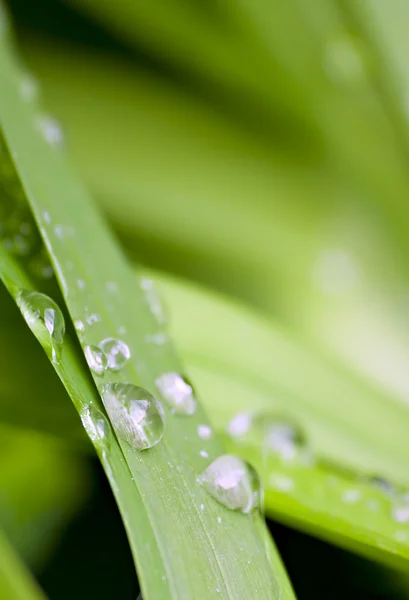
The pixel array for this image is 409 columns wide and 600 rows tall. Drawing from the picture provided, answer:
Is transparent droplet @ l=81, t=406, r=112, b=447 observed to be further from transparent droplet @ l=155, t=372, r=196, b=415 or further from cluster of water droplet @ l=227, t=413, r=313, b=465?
cluster of water droplet @ l=227, t=413, r=313, b=465

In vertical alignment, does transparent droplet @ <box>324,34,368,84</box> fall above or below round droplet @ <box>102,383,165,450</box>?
above

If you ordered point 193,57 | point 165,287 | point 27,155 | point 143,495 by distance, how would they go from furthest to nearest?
point 193,57 → point 165,287 → point 27,155 → point 143,495

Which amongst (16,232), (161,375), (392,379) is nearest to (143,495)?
(161,375)

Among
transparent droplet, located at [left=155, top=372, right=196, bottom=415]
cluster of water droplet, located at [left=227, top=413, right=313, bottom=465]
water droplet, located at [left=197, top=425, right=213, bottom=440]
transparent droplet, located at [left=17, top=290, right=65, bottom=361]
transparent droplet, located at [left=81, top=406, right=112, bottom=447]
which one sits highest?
transparent droplet, located at [left=17, top=290, right=65, bottom=361]

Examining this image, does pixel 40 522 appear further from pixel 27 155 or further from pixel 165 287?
pixel 27 155

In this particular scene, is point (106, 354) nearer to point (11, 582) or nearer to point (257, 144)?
point (11, 582)

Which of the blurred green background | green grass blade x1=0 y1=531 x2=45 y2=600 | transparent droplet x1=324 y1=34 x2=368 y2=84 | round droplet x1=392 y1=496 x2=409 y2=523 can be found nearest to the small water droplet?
green grass blade x1=0 y1=531 x2=45 y2=600

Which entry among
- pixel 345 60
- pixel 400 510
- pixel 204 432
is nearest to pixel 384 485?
pixel 400 510
